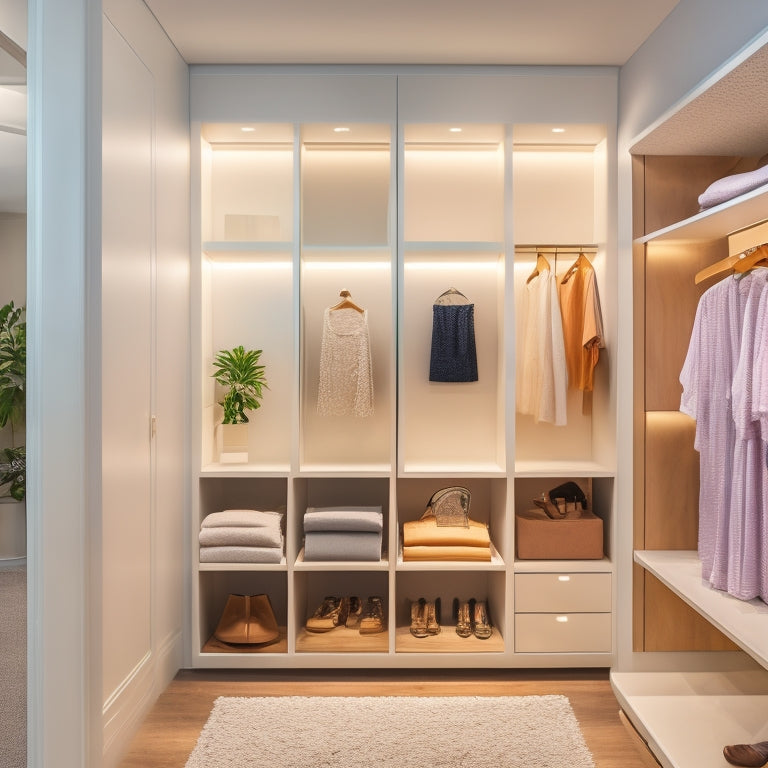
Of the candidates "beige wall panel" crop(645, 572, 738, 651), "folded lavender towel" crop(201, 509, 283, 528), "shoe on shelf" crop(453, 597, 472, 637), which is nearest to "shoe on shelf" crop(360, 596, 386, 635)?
"shoe on shelf" crop(453, 597, 472, 637)

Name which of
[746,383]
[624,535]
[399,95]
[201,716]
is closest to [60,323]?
[201,716]

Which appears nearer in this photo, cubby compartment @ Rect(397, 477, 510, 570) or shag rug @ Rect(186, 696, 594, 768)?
shag rug @ Rect(186, 696, 594, 768)

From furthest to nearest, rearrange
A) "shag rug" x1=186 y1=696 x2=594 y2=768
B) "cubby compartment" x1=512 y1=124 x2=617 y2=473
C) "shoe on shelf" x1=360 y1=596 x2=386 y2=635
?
"cubby compartment" x1=512 y1=124 x2=617 y2=473, "shoe on shelf" x1=360 y1=596 x2=386 y2=635, "shag rug" x1=186 y1=696 x2=594 y2=768

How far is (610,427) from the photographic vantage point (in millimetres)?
3279

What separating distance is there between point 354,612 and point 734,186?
2.46 m

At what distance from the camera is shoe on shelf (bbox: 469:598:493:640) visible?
3355 mm

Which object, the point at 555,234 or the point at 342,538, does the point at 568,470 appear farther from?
the point at 555,234

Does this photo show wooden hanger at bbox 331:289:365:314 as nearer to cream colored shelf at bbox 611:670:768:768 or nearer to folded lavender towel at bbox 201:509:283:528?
folded lavender towel at bbox 201:509:283:528

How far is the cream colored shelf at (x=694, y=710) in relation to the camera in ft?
7.79

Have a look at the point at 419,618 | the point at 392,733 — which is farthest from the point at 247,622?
the point at 392,733

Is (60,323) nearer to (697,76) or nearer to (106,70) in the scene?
(106,70)

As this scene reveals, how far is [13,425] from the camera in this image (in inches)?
81.4

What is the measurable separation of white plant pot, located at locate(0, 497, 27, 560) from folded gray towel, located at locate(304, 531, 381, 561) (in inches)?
56.1

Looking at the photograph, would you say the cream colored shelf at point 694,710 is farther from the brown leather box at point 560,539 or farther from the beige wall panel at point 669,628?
the brown leather box at point 560,539
